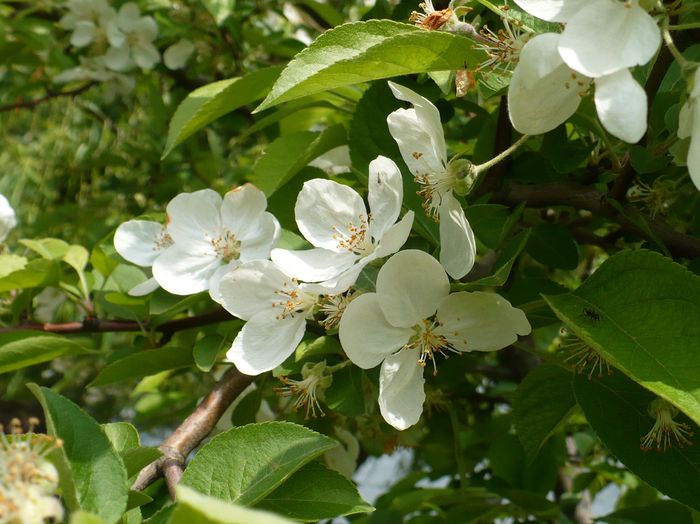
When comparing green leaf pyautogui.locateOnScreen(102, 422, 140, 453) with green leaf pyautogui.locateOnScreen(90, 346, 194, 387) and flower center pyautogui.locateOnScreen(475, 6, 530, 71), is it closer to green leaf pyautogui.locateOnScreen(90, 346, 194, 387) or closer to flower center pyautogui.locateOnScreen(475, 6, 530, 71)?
green leaf pyautogui.locateOnScreen(90, 346, 194, 387)

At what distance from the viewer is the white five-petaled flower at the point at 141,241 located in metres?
1.26

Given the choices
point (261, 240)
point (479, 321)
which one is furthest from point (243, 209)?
point (479, 321)

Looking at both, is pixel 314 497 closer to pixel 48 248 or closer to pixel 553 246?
pixel 553 246

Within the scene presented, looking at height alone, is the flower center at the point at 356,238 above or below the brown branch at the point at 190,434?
above

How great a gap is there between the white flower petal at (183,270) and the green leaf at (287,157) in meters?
0.13

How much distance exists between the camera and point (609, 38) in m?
0.68

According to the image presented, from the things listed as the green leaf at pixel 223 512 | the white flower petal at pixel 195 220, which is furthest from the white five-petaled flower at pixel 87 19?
the green leaf at pixel 223 512

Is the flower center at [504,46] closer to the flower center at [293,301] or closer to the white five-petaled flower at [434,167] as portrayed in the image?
the white five-petaled flower at [434,167]

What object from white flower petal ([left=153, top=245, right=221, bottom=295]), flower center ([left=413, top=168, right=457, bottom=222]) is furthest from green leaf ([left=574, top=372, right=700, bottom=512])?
white flower petal ([left=153, top=245, right=221, bottom=295])

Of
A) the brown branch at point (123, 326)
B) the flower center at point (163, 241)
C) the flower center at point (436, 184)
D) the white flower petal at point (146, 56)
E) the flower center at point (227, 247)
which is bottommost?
the white flower petal at point (146, 56)

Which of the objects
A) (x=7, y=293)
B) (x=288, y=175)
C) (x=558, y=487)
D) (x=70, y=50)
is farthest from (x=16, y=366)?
(x=70, y=50)

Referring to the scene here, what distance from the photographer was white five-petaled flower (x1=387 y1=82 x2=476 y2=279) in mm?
830

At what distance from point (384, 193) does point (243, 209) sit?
308 millimetres

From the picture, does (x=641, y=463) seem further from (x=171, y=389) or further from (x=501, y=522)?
(x=171, y=389)
